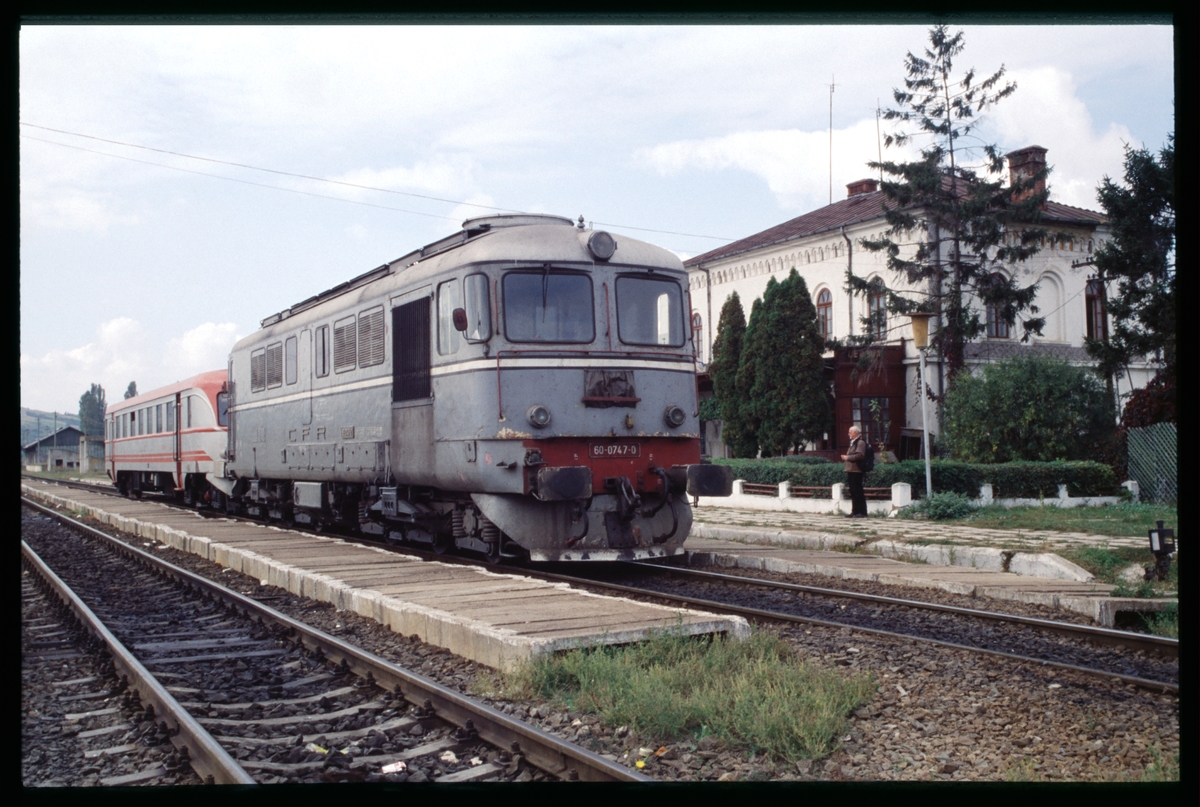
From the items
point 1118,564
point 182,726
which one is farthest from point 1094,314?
point 182,726

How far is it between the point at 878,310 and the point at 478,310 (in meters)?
20.6

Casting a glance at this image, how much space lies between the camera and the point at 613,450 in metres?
10.3

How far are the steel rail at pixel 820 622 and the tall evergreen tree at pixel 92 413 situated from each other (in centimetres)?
8987

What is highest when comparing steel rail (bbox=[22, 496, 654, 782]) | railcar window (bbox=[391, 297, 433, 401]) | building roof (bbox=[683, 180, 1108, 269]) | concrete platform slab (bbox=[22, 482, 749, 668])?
building roof (bbox=[683, 180, 1108, 269])

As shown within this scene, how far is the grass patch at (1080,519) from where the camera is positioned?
13750mm

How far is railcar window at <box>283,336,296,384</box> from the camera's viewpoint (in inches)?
611

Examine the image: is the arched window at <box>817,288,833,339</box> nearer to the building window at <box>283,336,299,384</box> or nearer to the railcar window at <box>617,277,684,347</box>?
the building window at <box>283,336,299,384</box>

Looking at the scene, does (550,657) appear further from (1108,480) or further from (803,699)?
(1108,480)

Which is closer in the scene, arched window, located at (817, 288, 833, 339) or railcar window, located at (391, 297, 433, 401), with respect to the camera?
railcar window, located at (391, 297, 433, 401)

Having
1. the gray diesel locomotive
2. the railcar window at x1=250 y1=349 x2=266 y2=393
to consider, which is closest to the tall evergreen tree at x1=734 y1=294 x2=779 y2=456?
the railcar window at x1=250 y1=349 x2=266 y2=393

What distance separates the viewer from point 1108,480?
21.2 m

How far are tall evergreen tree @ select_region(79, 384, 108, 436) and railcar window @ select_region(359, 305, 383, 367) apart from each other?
85.9 meters

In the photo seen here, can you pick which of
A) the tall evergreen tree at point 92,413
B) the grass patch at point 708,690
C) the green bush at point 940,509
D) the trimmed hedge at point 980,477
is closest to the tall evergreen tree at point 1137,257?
the trimmed hedge at point 980,477

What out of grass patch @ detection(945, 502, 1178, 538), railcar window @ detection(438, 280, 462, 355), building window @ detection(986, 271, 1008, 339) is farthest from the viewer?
building window @ detection(986, 271, 1008, 339)
